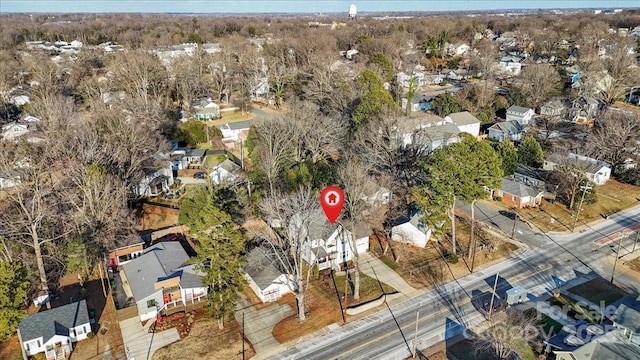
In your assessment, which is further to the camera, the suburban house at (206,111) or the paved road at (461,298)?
the suburban house at (206,111)

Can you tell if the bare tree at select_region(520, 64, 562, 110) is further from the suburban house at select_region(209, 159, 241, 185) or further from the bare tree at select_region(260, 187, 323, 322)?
the bare tree at select_region(260, 187, 323, 322)

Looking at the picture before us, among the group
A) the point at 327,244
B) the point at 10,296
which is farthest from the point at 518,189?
the point at 10,296

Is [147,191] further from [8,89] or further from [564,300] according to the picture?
[8,89]

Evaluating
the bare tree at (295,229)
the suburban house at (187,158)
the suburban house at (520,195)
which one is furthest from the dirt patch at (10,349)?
the suburban house at (520,195)

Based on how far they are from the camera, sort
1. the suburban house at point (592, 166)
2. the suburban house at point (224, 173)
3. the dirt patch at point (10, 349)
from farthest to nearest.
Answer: the suburban house at point (224, 173)
the suburban house at point (592, 166)
the dirt patch at point (10, 349)

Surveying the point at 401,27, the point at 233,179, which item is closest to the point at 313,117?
the point at 233,179

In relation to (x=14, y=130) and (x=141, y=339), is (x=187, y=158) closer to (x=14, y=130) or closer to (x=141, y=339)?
(x=14, y=130)

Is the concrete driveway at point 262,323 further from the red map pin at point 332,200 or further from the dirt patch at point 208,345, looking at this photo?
the red map pin at point 332,200

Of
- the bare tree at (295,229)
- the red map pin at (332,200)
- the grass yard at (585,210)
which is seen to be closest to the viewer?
the red map pin at (332,200)
